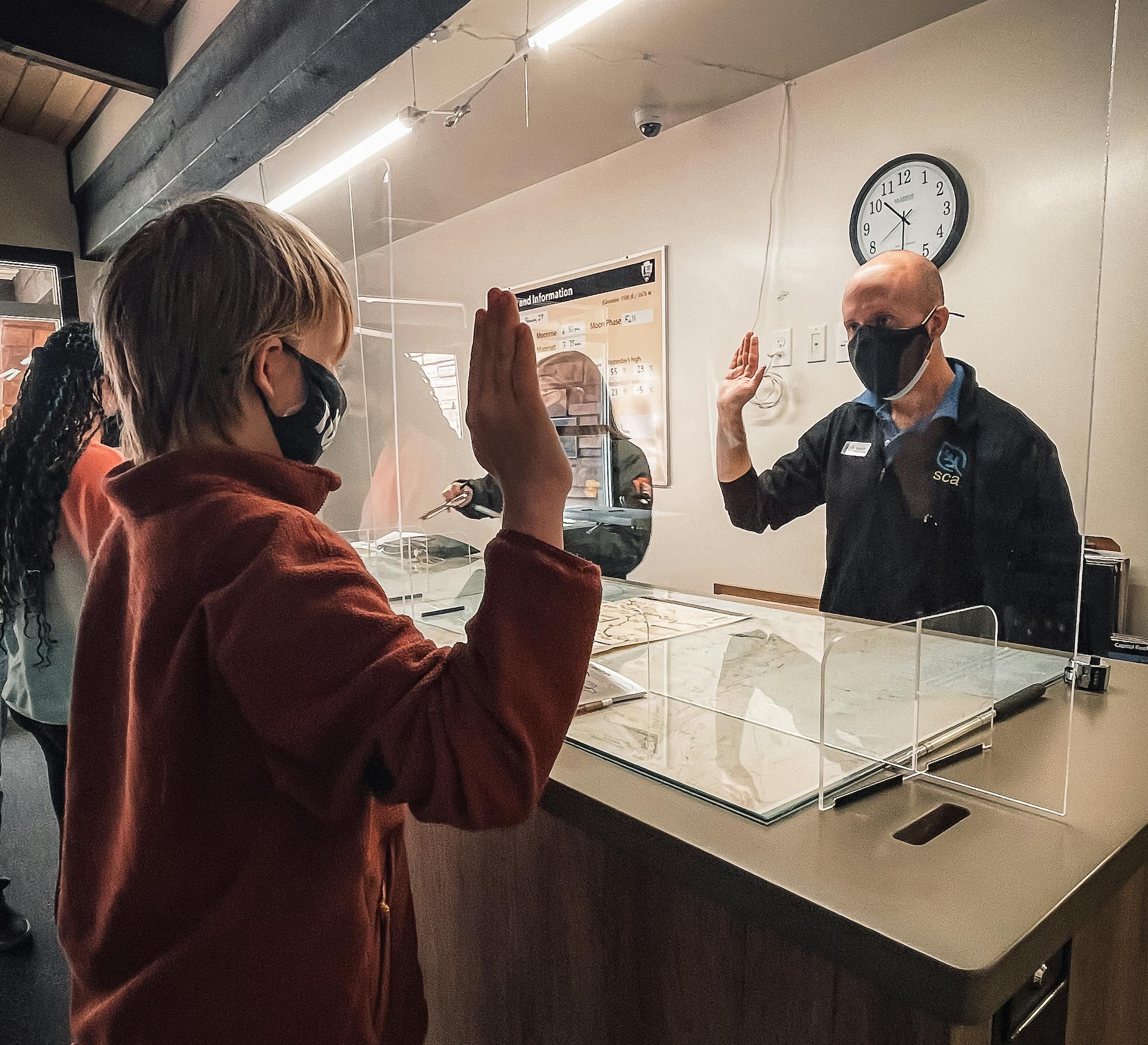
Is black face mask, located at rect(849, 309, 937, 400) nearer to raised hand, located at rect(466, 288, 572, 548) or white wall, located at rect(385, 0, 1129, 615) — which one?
white wall, located at rect(385, 0, 1129, 615)

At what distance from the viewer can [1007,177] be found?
76cm

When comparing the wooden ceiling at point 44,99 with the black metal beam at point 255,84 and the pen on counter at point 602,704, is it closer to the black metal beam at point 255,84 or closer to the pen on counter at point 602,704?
the black metal beam at point 255,84

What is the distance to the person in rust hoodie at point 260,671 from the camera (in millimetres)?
588

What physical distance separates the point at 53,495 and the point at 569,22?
1337 mm

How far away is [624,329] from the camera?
1.10m

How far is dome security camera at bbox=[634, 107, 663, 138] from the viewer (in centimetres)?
104

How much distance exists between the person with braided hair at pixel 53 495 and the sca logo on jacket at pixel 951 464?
4.91 ft

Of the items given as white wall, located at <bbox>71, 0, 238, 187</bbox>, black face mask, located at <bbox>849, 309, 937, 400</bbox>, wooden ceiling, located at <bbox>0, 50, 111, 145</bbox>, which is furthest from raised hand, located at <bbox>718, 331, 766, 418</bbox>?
wooden ceiling, located at <bbox>0, 50, 111, 145</bbox>

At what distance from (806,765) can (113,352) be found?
80 centimetres

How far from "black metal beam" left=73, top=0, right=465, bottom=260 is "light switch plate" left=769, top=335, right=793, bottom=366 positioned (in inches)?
36.8

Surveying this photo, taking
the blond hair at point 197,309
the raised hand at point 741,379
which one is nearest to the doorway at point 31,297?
the blond hair at point 197,309

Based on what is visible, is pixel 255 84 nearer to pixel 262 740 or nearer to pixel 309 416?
pixel 309 416

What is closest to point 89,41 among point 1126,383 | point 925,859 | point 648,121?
point 648,121

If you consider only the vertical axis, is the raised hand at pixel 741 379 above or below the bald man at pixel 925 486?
above
